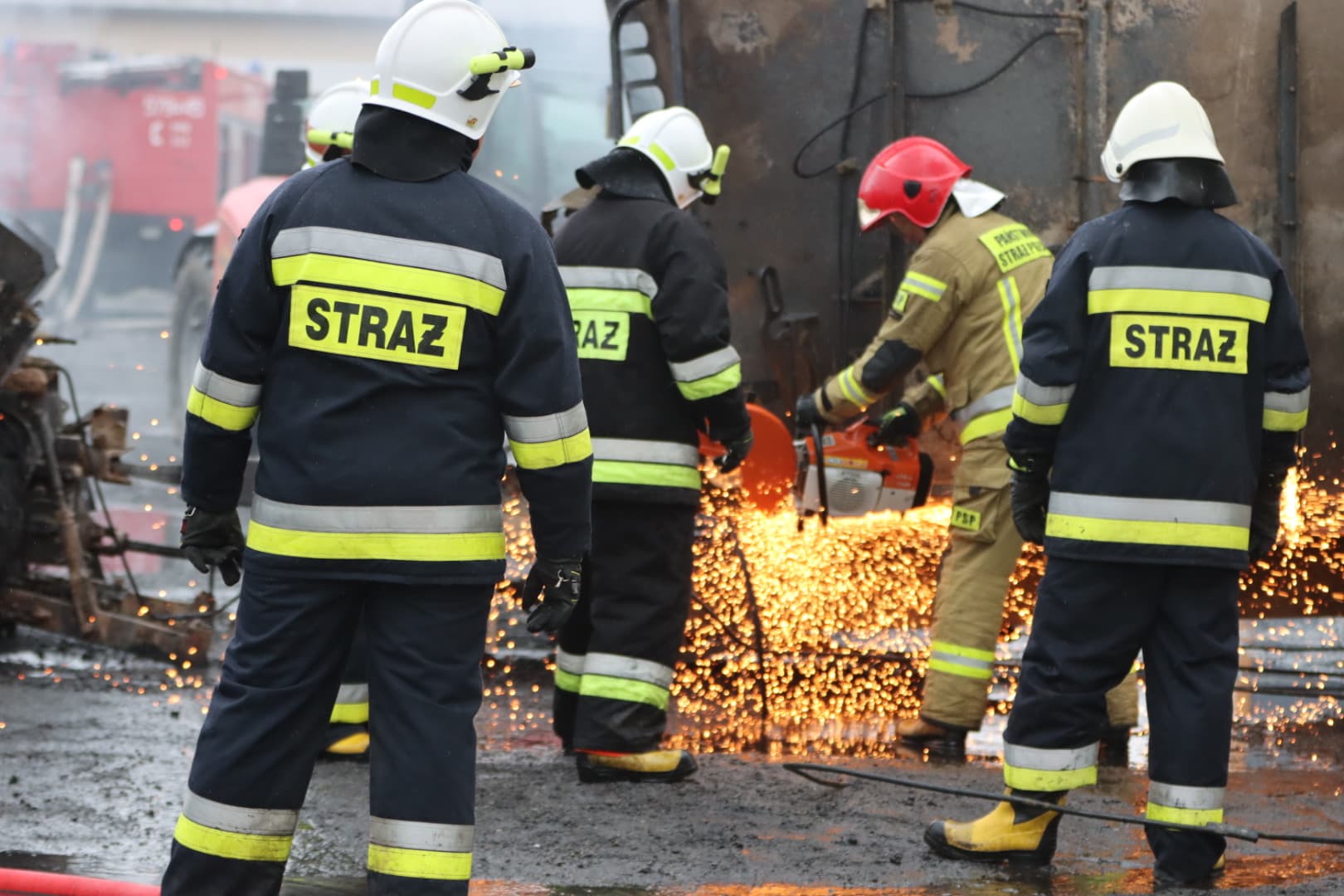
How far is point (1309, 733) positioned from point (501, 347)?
11.5ft

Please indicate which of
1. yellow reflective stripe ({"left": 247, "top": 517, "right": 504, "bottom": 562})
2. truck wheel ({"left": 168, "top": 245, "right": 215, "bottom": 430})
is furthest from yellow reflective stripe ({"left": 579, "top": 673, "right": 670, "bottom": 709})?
truck wheel ({"left": 168, "top": 245, "right": 215, "bottom": 430})

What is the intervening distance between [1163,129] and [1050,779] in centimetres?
142

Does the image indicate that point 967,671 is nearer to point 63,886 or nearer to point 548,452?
point 548,452

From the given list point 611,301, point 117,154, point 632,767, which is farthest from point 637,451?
point 117,154

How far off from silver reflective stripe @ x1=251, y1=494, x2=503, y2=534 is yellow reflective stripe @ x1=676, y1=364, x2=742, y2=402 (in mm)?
1546

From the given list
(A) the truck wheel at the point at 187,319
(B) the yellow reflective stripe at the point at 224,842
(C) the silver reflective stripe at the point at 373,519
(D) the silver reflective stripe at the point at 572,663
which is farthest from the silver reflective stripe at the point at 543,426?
(A) the truck wheel at the point at 187,319

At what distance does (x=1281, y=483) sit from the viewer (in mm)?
3846

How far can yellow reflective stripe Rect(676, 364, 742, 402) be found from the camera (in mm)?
4410

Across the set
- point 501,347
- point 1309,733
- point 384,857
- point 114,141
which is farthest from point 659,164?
point 114,141

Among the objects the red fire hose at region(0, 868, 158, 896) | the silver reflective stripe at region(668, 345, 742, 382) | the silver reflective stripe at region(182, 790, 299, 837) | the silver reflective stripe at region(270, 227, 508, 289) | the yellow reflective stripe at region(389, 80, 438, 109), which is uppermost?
the yellow reflective stripe at region(389, 80, 438, 109)

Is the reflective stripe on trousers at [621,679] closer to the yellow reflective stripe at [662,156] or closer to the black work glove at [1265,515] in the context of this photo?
the yellow reflective stripe at [662,156]

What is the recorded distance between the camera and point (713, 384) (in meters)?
4.41

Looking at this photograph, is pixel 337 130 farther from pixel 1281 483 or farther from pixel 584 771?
pixel 1281 483

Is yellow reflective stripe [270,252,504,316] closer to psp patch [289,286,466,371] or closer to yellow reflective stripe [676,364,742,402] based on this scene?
psp patch [289,286,466,371]
